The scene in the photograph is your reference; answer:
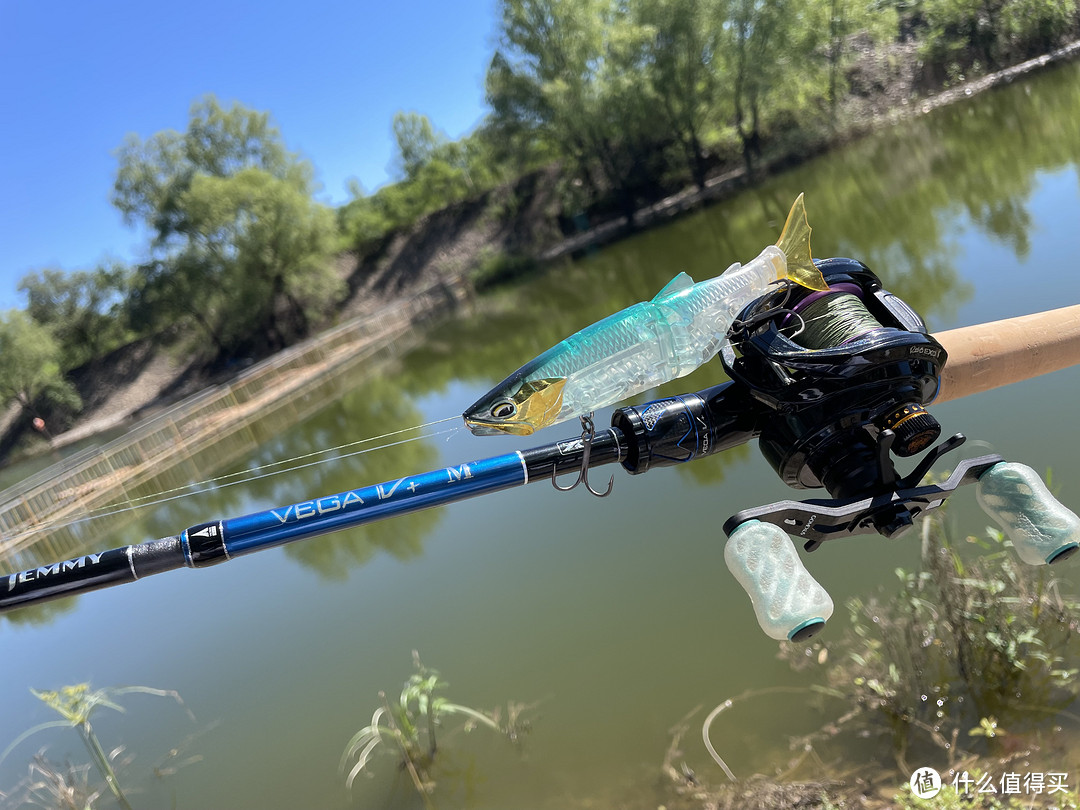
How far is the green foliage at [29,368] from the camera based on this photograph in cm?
3006

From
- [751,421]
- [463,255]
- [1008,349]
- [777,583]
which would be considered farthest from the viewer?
[463,255]

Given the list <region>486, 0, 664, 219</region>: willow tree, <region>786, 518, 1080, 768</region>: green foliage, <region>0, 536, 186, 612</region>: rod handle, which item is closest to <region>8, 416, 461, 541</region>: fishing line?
<region>0, 536, 186, 612</region>: rod handle

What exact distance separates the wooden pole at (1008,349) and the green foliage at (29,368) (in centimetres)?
3672

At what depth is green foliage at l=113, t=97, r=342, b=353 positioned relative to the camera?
29.0m

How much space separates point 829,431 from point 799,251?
0.89ft

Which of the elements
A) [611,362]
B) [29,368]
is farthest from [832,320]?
[29,368]

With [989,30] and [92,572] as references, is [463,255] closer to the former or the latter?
[989,30]

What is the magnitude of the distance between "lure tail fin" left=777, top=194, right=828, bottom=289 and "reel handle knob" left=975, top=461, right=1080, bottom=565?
0.36 m

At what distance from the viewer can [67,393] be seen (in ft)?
107

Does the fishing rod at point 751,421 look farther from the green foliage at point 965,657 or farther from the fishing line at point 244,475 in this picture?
the green foliage at point 965,657

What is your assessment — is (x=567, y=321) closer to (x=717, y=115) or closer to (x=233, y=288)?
(x=717, y=115)

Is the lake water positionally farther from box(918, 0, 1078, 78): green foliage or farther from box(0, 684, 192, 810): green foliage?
box(918, 0, 1078, 78): green foliage

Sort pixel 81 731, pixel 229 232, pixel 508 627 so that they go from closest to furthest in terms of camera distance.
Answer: pixel 81 731 → pixel 508 627 → pixel 229 232

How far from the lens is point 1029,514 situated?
36.7 inches
